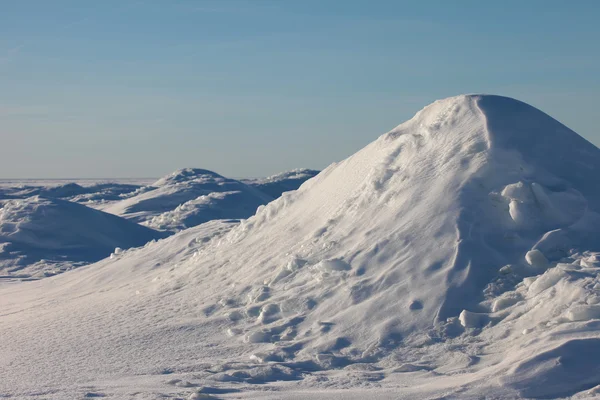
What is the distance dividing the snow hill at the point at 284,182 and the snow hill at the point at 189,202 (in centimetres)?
342

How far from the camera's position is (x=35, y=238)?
28.0 metres

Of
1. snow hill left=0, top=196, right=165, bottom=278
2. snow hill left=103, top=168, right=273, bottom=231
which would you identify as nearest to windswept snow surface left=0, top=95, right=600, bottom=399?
snow hill left=0, top=196, right=165, bottom=278

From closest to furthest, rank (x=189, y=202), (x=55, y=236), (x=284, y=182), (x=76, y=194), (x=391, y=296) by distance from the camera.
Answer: (x=391, y=296)
(x=55, y=236)
(x=189, y=202)
(x=284, y=182)
(x=76, y=194)

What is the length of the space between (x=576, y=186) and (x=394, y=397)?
5.80m

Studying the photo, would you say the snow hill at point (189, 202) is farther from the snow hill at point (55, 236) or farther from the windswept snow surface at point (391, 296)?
the windswept snow surface at point (391, 296)

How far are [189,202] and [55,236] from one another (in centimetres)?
1044

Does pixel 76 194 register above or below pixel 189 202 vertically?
above

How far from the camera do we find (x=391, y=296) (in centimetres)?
986

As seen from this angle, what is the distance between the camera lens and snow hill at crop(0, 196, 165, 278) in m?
26.1

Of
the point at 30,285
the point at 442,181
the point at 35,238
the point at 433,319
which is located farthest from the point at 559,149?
the point at 35,238

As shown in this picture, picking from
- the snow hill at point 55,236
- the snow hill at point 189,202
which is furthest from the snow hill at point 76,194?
→ the snow hill at point 55,236

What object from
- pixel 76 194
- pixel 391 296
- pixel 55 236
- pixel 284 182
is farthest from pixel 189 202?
pixel 391 296

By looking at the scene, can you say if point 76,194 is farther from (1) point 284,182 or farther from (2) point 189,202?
(2) point 189,202

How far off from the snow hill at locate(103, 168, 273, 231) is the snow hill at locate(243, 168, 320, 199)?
3.42m
